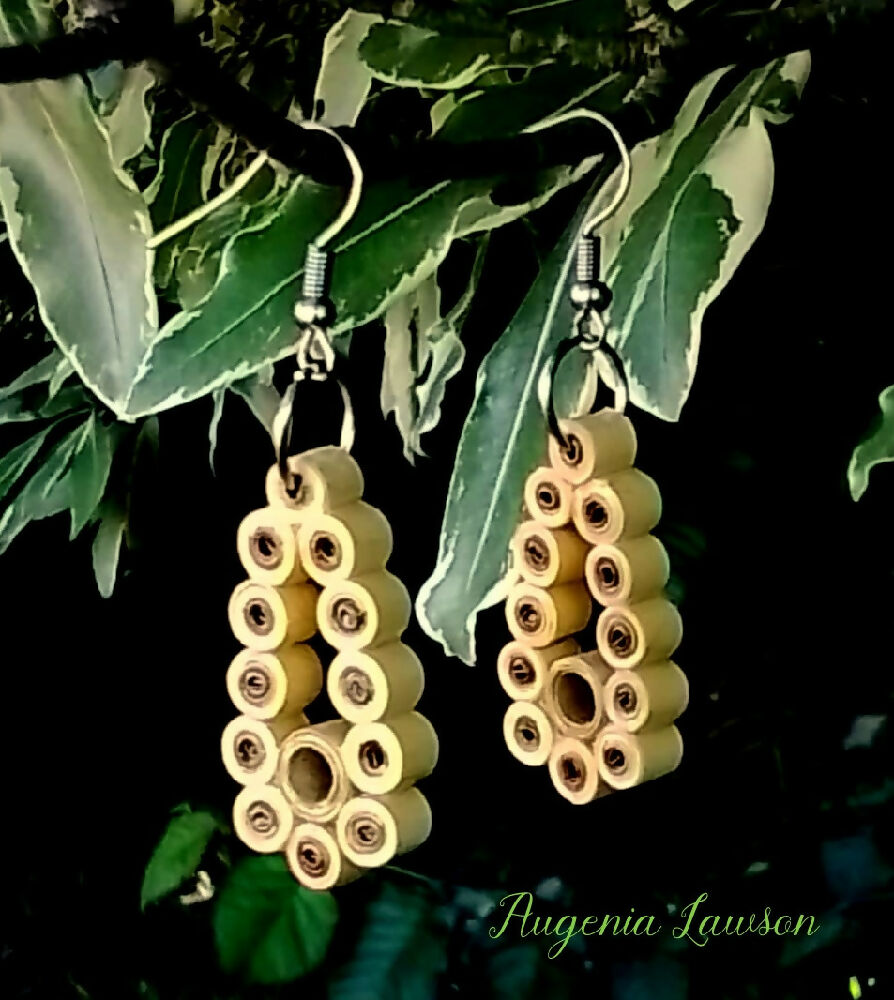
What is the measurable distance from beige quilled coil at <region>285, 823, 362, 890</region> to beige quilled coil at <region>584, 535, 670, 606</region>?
13 cm

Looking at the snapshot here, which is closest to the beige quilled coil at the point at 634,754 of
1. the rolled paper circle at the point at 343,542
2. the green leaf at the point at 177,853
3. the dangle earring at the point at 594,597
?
the dangle earring at the point at 594,597

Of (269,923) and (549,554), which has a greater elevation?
(549,554)

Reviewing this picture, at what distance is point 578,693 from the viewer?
0.47 m

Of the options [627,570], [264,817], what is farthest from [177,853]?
[627,570]

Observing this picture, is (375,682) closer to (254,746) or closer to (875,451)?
(254,746)

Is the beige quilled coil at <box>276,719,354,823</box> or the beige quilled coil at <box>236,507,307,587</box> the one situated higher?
the beige quilled coil at <box>236,507,307,587</box>

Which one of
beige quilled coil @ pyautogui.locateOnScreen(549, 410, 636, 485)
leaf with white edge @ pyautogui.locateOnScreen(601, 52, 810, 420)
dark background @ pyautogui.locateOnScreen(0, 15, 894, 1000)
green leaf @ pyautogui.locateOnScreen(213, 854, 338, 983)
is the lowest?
green leaf @ pyautogui.locateOnScreen(213, 854, 338, 983)

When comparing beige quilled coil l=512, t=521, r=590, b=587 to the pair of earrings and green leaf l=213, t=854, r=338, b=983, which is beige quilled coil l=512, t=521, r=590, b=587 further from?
green leaf l=213, t=854, r=338, b=983

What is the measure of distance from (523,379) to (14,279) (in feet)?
1.16

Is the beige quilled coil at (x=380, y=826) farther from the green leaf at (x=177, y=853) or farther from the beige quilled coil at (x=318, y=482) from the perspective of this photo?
the green leaf at (x=177, y=853)

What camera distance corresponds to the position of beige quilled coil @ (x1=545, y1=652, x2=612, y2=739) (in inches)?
17.8

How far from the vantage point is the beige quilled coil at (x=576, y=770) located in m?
0.45

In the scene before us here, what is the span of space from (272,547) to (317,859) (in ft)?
0.36

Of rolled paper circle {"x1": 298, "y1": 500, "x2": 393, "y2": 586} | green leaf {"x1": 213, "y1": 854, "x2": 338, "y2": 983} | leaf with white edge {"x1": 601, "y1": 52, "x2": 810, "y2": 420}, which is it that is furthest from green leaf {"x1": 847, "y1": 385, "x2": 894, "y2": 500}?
green leaf {"x1": 213, "y1": 854, "x2": 338, "y2": 983}
